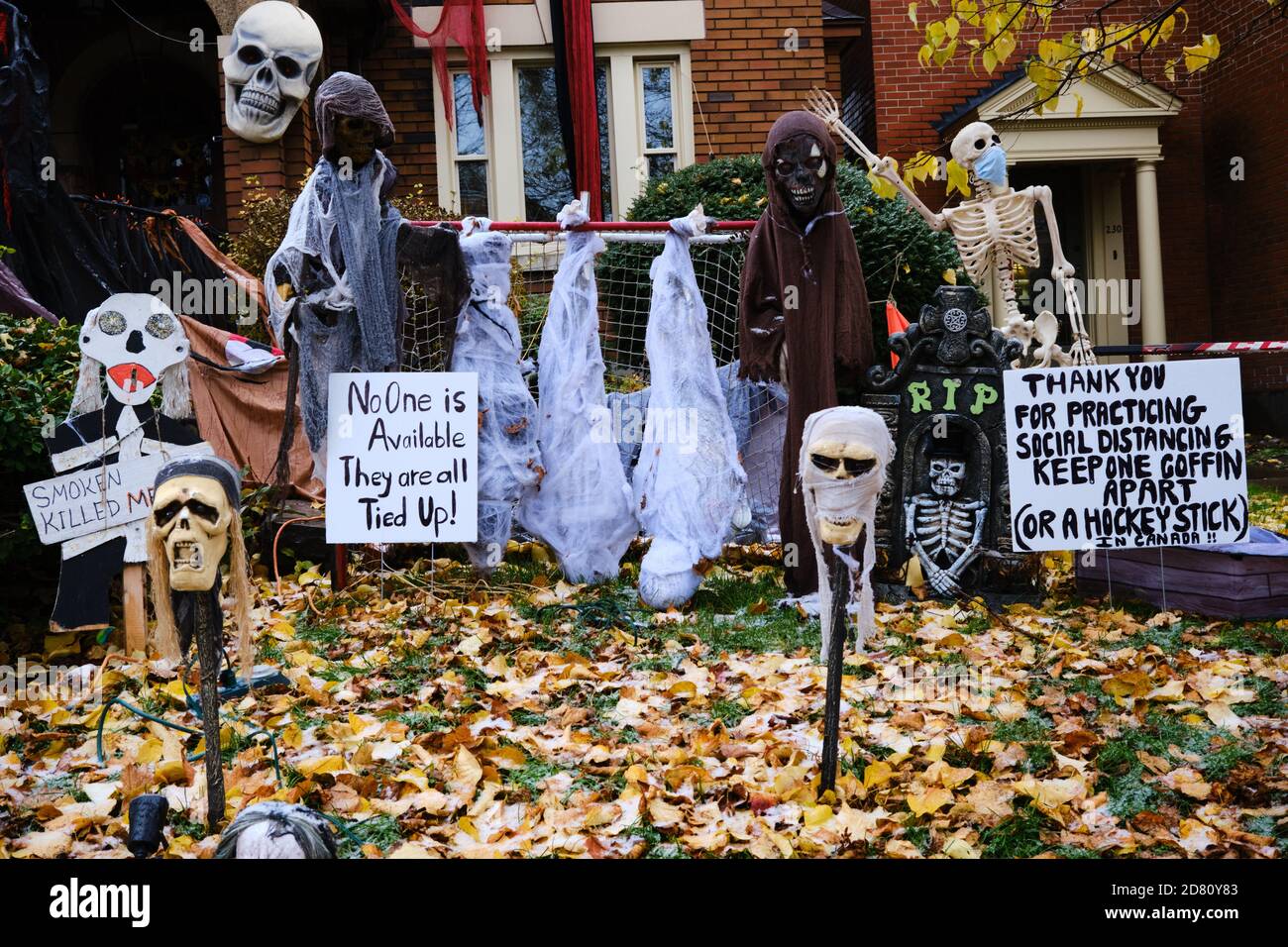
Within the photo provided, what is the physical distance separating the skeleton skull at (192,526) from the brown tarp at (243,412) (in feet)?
12.6

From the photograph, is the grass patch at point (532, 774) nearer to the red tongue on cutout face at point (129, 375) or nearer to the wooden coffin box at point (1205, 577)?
the red tongue on cutout face at point (129, 375)

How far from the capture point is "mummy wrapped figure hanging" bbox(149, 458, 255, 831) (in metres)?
3.12

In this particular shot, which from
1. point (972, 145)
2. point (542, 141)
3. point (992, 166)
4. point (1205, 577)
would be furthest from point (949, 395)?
point (542, 141)

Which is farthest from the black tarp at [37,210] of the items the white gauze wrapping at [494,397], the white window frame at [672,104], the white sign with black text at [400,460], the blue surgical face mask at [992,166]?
the blue surgical face mask at [992,166]

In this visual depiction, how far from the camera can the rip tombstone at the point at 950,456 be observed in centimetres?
584

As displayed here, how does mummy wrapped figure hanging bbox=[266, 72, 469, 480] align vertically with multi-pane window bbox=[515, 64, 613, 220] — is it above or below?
below

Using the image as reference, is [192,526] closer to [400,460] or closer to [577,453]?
[400,460]

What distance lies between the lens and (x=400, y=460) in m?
5.82

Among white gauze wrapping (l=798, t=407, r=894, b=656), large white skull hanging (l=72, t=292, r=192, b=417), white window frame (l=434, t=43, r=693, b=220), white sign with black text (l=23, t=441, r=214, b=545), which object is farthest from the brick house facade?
white gauze wrapping (l=798, t=407, r=894, b=656)

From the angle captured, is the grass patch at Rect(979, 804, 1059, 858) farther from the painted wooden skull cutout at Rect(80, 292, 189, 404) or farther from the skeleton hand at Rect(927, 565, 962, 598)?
the painted wooden skull cutout at Rect(80, 292, 189, 404)

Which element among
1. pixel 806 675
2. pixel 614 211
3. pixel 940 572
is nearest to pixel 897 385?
pixel 940 572

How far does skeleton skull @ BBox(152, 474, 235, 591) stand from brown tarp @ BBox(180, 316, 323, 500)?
12.6 ft

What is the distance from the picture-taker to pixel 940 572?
19.1 feet

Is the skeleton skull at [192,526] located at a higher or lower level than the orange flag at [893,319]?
lower
